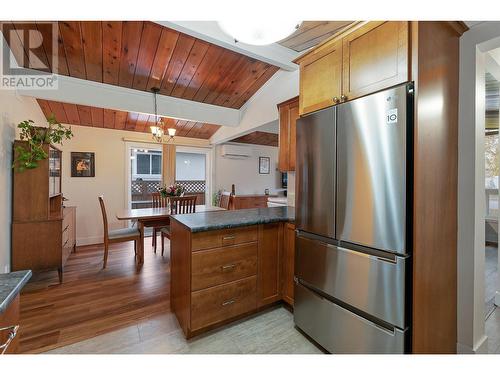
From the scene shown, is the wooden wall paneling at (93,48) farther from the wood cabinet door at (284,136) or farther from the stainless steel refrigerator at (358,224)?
the stainless steel refrigerator at (358,224)

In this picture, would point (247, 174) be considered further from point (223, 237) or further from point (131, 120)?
point (223, 237)

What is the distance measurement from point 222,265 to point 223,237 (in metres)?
0.22

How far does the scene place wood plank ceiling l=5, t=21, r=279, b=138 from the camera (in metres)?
2.37

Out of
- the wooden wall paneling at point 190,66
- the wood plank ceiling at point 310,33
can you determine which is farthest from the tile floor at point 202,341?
the wooden wall paneling at point 190,66

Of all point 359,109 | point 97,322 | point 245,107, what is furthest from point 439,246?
point 245,107

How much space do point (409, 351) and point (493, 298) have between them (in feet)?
7.00

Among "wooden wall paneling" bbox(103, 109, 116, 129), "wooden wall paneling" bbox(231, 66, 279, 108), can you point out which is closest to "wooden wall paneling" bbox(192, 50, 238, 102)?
"wooden wall paneling" bbox(231, 66, 279, 108)

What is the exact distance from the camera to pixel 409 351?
1.22m

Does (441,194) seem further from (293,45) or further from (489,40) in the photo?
(293,45)

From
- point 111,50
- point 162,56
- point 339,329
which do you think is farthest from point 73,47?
point 339,329

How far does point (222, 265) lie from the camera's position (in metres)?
1.80

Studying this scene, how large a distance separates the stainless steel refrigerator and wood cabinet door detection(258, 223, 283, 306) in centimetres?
35

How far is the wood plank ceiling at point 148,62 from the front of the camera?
93.1 inches

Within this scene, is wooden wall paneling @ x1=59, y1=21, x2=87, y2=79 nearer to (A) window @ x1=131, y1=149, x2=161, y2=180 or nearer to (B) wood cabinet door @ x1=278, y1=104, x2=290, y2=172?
(A) window @ x1=131, y1=149, x2=161, y2=180
